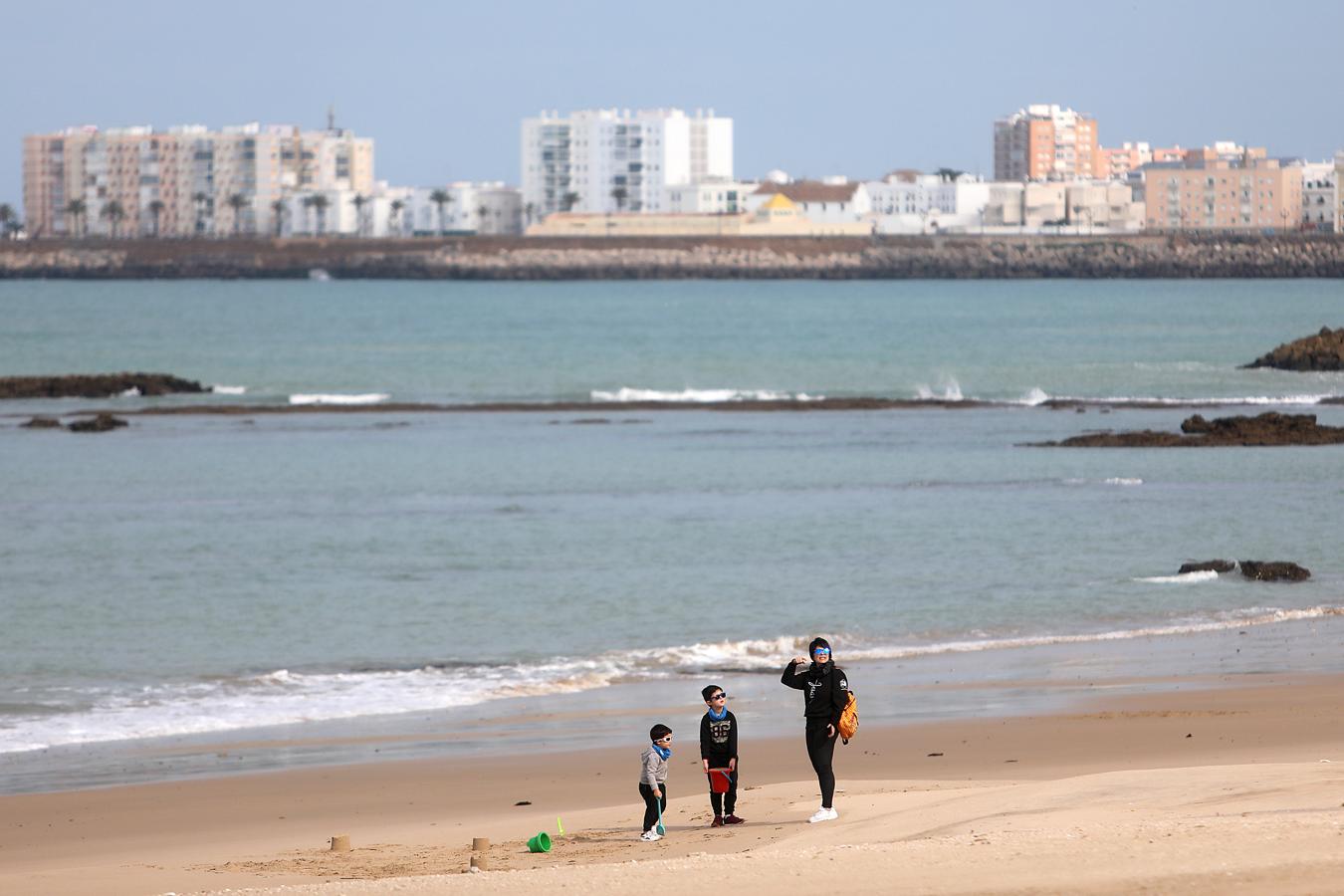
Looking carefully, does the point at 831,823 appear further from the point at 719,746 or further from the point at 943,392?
the point at 943,392

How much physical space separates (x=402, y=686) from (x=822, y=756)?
6451 mm

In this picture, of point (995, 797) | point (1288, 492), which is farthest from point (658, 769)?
point (1288, 492)

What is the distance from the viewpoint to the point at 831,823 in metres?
9.43

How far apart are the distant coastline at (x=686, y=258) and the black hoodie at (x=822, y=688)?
15935 centimetres

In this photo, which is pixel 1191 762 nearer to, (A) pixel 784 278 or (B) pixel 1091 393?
(B) pixel 1091 393

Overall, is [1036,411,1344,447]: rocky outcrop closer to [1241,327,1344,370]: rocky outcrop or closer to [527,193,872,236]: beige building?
[1241,327,1344,370]: rocky outcrop

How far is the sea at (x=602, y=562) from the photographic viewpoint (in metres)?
14.5

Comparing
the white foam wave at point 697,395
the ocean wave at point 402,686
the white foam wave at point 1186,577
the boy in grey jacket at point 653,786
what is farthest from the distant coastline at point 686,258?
the boy in grey jacket at point 653,786

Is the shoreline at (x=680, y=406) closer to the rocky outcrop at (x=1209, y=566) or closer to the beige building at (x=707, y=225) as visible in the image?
the rocky outcrop at (x=1209, y=566)

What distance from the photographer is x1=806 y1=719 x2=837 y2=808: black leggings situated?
959 cm

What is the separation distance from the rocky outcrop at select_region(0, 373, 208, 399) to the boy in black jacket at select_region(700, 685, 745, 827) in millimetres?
44217

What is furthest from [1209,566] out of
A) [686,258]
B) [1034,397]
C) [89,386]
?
[686,258]

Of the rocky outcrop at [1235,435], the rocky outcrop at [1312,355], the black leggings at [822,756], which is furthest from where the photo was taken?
the rocky outcrop at [1312,355]

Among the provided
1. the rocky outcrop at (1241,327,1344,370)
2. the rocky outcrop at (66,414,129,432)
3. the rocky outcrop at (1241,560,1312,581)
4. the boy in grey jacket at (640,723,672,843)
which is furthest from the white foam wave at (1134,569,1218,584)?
the rocky outcrop at (1241,327,1344,370)
